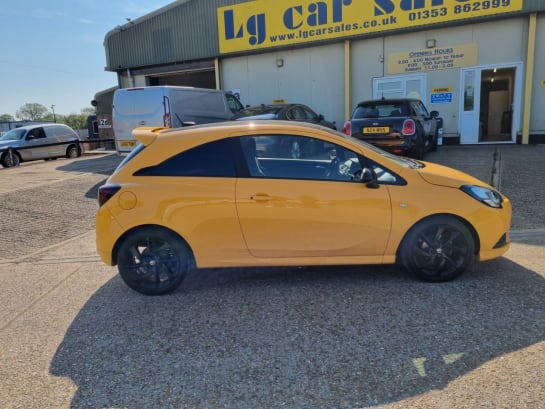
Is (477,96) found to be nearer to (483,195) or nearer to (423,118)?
(423,118)

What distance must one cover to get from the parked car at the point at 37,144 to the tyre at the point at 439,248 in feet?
52.6

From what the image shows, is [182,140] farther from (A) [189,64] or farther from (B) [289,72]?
(A) [189,64]

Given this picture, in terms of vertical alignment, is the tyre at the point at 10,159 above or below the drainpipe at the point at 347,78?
below

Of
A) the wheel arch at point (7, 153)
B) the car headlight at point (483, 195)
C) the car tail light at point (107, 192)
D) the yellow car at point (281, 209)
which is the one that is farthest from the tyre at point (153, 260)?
the wheel arch at point (7, 153)

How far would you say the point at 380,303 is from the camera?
3658mm

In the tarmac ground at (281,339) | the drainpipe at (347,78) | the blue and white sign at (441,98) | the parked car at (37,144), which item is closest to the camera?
the tarmac ground at (281,339)

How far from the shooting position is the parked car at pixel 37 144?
1576cm

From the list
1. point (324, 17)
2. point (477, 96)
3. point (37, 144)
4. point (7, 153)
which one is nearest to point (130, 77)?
point (37, 144)

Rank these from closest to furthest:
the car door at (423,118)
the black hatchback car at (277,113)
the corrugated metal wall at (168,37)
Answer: the car door at (423,118) < the black hatchback car at (277,113) < the corrugated metal wall at (168,37)

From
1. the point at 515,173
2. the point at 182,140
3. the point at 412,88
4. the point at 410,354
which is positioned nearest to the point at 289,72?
the point at 412,88

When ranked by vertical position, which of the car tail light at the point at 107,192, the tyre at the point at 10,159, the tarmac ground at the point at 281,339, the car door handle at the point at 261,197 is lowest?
the tarmac ground at the point at 281,339

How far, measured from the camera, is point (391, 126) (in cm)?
895

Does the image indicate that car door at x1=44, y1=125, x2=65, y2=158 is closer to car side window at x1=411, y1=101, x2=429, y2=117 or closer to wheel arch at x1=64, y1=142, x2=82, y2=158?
wheel arch at x1=64, y1=142, x2=82, y2=158

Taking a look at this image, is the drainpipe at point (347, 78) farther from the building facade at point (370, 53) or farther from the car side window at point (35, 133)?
the car side window at point (35, 133)
